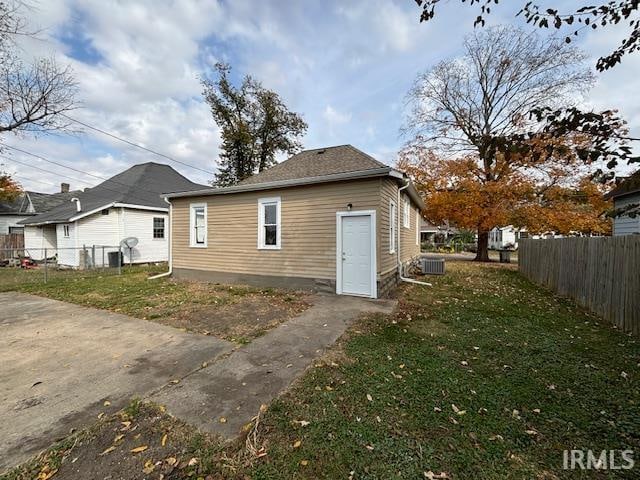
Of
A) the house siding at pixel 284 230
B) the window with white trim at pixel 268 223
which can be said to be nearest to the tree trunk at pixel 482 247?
the house siding at pixel 284 230

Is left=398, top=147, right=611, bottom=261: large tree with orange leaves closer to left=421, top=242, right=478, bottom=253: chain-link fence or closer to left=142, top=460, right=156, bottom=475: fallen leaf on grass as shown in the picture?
left=421, top=242, right=478, bottom=253: chain-link fence

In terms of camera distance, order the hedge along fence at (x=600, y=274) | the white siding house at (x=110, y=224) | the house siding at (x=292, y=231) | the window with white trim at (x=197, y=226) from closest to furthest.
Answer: the hedge along fence at (x=600, y=274), the house siding at (x=292, y=231), the window with white trim at (x=197, y=226), the white siding house at (x=110, y=224)

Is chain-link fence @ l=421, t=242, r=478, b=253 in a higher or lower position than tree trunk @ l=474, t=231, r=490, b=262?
lower

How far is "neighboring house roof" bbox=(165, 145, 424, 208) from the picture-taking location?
7.38m

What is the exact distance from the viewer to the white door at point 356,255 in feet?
24.1

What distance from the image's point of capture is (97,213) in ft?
48.0

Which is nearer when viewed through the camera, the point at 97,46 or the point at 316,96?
the point at 97,46

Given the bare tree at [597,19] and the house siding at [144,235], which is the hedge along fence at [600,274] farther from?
the house siding at [144,235]

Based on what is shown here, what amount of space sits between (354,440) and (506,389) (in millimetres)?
1963

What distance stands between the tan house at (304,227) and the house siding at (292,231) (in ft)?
0.09

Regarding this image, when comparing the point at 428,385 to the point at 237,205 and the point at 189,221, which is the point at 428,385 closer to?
the point at 237,205

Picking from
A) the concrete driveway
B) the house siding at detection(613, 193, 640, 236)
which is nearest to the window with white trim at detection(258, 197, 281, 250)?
the concrete driveway

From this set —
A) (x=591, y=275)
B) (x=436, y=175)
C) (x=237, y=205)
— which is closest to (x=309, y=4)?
(x=237, y=205)

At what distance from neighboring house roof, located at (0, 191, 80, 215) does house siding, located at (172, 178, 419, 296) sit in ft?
72.3
